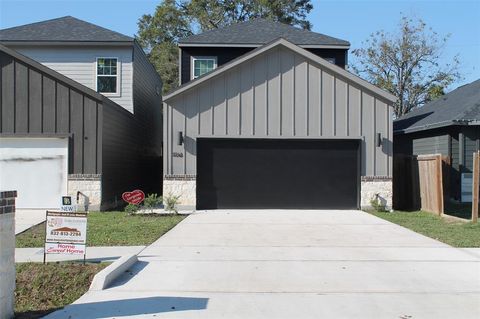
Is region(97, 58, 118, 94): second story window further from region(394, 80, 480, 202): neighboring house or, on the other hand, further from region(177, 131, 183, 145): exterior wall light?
region(394, 80, 480, 202): neighboring house

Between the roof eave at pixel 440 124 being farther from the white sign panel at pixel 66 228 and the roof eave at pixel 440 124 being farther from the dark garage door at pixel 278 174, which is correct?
the white sign panel at pixel 66 228

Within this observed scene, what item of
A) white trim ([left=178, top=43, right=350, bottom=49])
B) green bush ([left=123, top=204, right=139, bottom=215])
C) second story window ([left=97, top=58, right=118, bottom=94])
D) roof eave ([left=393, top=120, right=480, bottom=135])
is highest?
white trim ([left=178, top=43, right=350, bottom=49])

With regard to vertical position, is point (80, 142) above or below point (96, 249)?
above

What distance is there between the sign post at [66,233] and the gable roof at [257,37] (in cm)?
1516

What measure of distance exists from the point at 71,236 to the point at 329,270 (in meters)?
3.95

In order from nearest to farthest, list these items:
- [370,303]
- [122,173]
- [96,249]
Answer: [370,303] < [96,249] < [122,173]

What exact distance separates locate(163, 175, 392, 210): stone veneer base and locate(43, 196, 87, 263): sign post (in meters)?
9.08

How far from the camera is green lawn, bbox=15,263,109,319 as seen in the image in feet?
22.1

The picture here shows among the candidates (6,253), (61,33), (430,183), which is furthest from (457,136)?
(6,253)

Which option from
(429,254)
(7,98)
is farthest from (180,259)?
(7,98)

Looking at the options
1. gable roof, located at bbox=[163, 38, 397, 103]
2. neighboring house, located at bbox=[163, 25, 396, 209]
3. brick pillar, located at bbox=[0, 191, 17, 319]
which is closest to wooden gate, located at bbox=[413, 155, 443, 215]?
neighboring house, located at bbox=[163, 25, 396, 209]

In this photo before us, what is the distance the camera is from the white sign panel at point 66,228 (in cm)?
814

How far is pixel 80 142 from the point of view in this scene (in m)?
16.8

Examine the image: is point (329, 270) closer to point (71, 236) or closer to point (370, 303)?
point (370, 303)
